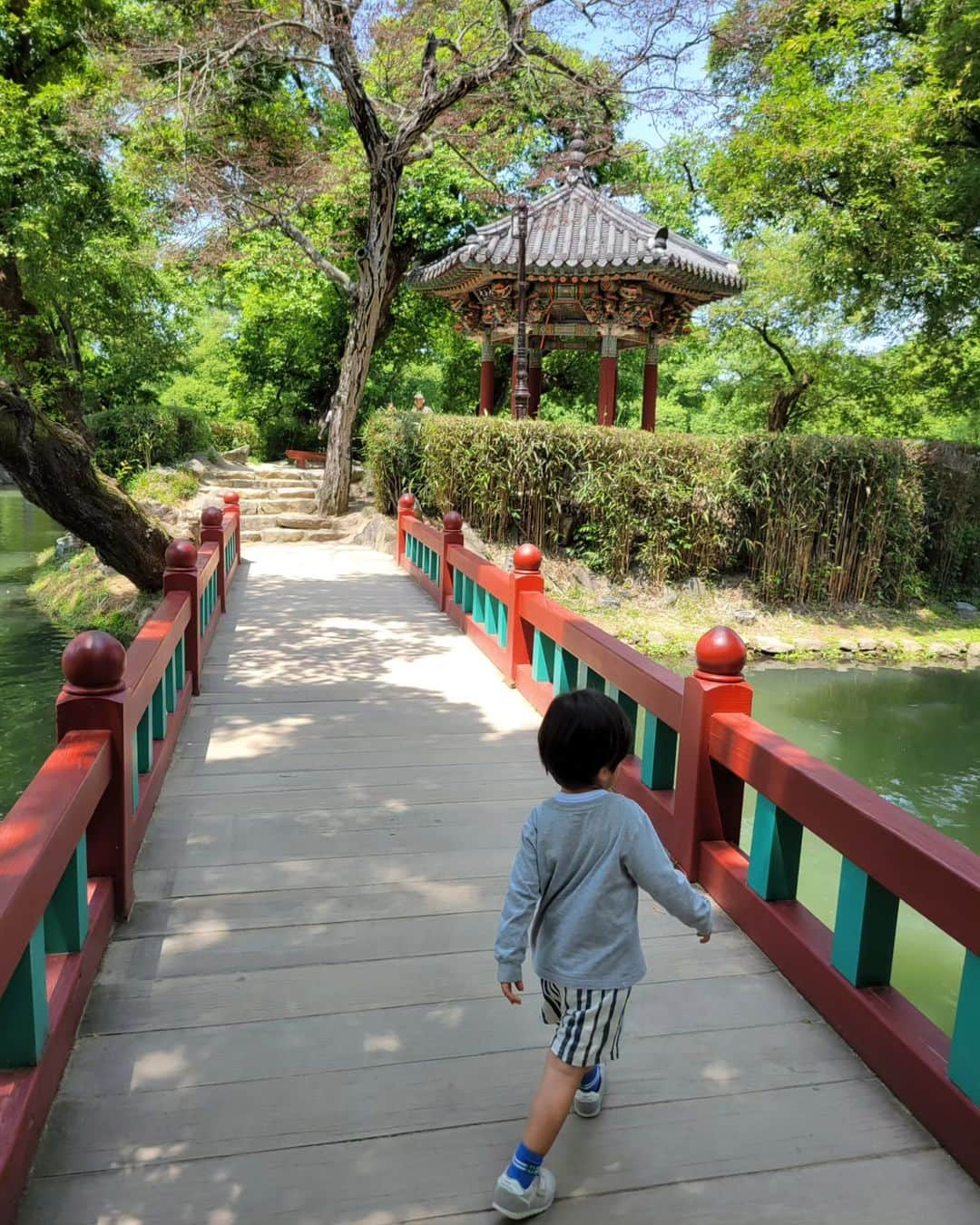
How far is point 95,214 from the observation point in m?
13.9

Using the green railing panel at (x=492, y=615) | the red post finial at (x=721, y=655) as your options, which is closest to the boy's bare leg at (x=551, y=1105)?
the red post finial at (x=721, y=655)

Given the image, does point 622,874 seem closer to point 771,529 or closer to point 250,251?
point 771,529

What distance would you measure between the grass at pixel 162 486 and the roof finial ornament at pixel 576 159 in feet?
23.0

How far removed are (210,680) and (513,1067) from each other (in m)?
3.54

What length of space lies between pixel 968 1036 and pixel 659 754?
156 cm

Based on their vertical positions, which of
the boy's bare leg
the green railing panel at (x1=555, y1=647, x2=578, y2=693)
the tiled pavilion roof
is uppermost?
the tiled pavilion roof

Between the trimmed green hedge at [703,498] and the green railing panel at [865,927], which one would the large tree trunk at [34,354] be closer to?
the trimmed green hedge at [703,498]

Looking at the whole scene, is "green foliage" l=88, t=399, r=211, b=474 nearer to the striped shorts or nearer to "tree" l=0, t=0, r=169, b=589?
"tree" l=0, t=0, r=169, b=589

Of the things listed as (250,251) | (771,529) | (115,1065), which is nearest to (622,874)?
(115,1065)

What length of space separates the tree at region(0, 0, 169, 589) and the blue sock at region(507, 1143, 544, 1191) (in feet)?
26.1

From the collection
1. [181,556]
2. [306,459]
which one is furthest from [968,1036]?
[306,459]

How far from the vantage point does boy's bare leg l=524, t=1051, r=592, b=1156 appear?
65.4 inches

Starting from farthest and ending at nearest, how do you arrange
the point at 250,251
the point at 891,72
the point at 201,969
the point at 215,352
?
the point at 215,352, the point at 250,251, the point at 891,72, the point at 201,969

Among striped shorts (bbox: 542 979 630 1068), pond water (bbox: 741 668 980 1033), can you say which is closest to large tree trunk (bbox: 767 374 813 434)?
pond water (bbox: 741 668 980 1033)
